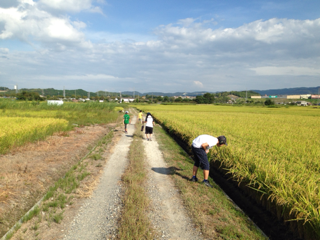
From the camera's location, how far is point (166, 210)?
412 centimetres

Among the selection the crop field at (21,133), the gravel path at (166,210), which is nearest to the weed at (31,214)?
the gravel path at (166,210)

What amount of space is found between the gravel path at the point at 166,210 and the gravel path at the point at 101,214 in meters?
0.75

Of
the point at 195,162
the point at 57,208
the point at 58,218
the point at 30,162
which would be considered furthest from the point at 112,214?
the point at 30,162

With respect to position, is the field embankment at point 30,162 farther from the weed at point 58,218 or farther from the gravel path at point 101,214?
the gravel path at point 101,214

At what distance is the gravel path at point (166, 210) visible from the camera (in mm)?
3426

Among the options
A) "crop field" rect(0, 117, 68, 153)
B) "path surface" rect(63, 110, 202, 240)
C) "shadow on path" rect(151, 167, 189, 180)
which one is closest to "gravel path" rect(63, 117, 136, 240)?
"path surface" rect(63, 110, 202, 240)

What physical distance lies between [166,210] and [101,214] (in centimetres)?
128

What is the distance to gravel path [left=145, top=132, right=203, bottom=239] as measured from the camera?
3.43 m

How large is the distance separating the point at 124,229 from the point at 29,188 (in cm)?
297

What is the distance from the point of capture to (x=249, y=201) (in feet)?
15.5

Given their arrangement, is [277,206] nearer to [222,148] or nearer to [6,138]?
[222,148]

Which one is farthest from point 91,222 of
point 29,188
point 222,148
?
point 222,148

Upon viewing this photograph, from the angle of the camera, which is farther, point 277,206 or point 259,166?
point 259,166

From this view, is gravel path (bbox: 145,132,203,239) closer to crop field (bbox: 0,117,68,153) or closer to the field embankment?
the field embankment
